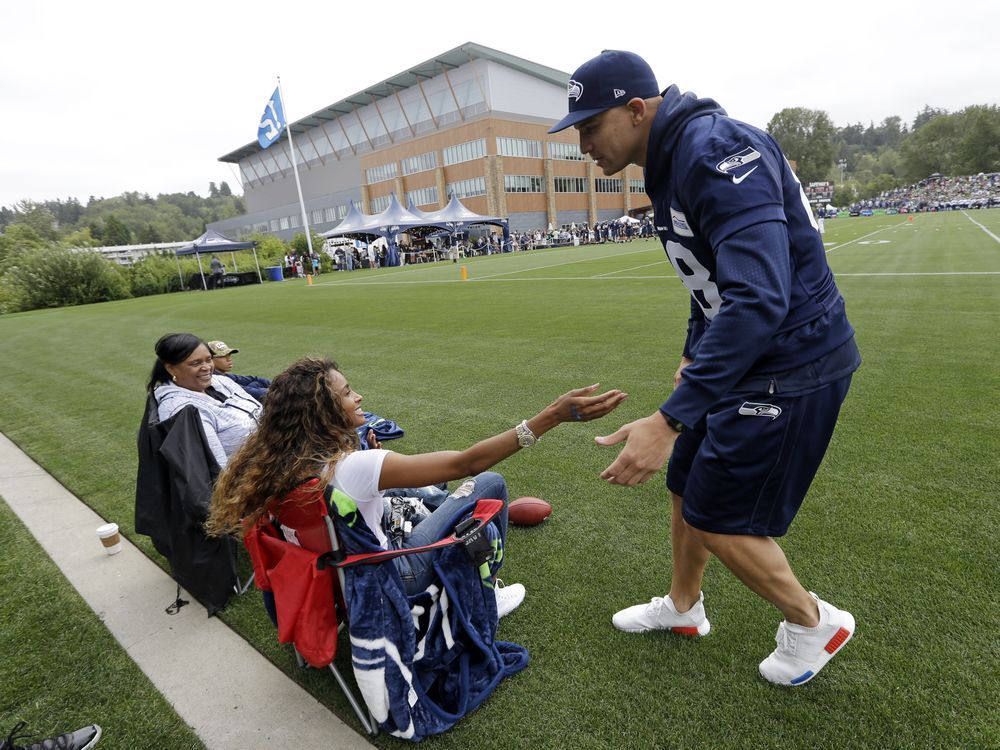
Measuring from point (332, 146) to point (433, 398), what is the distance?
246ft

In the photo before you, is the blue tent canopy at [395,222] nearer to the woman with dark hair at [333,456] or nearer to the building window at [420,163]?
the building window at [420,163]

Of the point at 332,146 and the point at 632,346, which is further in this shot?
the point at 332,146

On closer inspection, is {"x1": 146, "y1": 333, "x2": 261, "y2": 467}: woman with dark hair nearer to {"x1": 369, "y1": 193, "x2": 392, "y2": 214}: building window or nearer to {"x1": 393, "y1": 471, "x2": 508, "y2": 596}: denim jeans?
{"x1": 393, "y1": 471, "x2": 508, "y2": 596}: denim jeans

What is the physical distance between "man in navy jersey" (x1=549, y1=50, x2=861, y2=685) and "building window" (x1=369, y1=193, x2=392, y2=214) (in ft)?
221

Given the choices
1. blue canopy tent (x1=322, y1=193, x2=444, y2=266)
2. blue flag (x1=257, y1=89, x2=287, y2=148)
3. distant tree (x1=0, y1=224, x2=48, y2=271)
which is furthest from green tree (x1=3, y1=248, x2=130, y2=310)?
distant tree (x1=0, y1=224, x2=48, y2=271)

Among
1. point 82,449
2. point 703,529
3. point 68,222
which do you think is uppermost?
point 68,222

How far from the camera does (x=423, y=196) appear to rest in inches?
2397

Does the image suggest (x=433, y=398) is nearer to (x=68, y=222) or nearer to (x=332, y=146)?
(x=332, y=146)

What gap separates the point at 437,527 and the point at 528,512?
120cm

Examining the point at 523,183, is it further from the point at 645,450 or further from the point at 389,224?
the point at 645,450

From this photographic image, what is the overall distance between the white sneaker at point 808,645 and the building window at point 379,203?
222ft

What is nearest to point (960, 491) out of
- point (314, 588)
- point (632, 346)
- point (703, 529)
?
point (703, 529)

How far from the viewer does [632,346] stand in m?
7.93

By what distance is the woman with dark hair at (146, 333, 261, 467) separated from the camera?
3.03m
